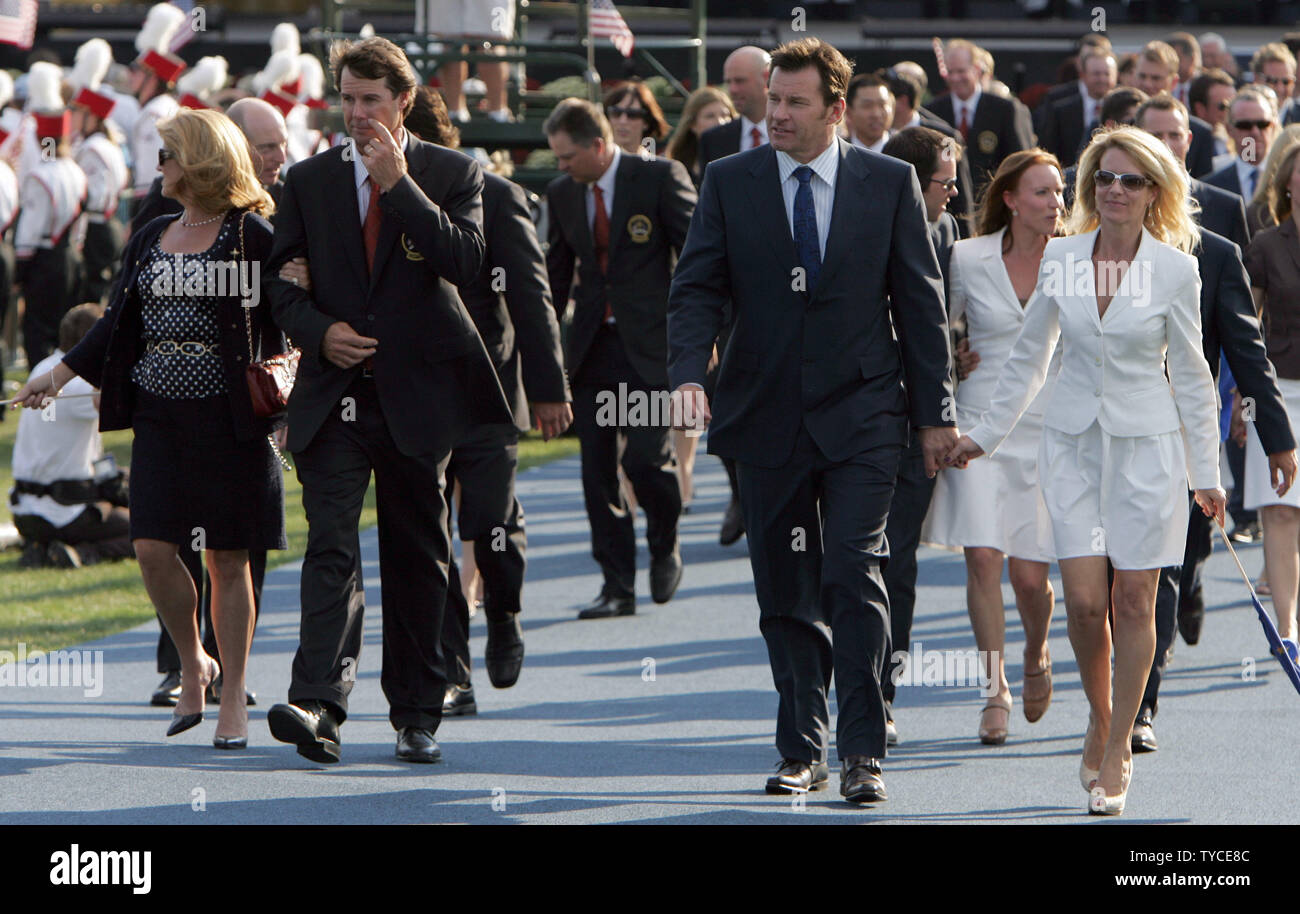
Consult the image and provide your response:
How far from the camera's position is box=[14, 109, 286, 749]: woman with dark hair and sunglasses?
6.77 m

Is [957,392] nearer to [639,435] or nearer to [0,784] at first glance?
[639,435]

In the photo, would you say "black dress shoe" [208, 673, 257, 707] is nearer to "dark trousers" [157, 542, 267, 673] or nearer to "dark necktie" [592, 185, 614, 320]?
"dark trousers" [157, 542, 267, 673]

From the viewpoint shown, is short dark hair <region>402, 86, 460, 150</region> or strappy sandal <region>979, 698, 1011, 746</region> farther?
short dark hair <region>402, 86, 460, 150</region>

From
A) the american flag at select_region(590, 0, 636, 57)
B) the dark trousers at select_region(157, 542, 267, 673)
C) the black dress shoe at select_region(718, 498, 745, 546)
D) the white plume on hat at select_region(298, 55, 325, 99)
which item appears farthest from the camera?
the white plume on hat at select_region(298, 55, 325, 99)

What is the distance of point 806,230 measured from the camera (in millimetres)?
6141

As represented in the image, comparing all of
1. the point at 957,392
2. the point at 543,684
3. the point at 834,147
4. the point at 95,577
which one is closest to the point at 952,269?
the point at 957,392

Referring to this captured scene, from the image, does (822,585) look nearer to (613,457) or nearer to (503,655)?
Result: (503,655)

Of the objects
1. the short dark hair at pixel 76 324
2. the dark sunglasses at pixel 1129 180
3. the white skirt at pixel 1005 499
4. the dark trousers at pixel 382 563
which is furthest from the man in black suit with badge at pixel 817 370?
the short dark hair at pixel 76 324

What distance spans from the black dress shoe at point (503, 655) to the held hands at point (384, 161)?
231 cm

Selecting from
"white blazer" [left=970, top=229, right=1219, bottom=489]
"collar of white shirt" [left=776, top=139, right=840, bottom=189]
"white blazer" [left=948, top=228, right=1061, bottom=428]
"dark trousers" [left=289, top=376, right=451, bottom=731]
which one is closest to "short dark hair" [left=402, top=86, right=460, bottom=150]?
"dark trousers" [left=289, top=376, right=451, bottom=731]

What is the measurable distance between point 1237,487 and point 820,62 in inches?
211

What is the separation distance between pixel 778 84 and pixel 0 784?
3.12 metres

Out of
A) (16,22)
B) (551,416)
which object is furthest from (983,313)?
(16,22)

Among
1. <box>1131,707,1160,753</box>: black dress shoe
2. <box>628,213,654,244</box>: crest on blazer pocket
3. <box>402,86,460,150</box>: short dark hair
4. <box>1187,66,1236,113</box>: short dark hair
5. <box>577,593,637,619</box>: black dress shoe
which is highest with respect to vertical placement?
<box>1187,66,1236,113</box>: short dark hair
